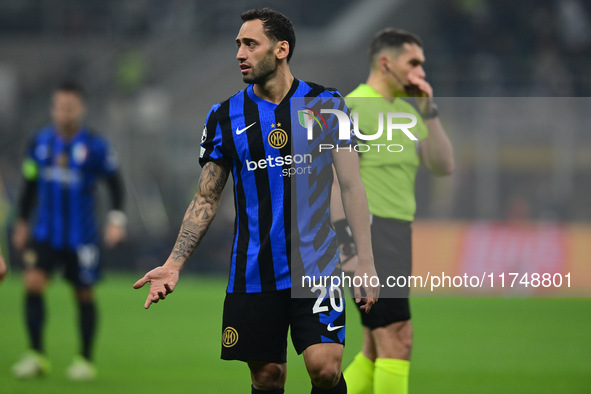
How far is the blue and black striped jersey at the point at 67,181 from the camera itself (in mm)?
7598

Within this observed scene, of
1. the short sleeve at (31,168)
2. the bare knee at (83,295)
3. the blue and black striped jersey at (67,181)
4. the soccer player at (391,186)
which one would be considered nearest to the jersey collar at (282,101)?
the soccer player at (391,186)

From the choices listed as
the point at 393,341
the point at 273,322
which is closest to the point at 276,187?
the point at 273,322

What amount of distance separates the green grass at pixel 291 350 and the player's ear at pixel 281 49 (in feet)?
10.5

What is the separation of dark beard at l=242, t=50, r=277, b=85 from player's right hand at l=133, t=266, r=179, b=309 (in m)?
0.99

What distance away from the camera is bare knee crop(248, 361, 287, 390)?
163 inches

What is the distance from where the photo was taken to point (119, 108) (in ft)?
67.0

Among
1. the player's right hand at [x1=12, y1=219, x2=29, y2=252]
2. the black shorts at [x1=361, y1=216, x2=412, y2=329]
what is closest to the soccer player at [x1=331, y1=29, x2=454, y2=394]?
the black shorts at [x1=361, y1=216, x2=412, y2=329]

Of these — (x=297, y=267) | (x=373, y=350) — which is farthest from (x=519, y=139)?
(x=297, y=267)

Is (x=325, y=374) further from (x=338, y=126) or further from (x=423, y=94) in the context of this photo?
(x=423, y=94)

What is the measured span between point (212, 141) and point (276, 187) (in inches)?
15.6

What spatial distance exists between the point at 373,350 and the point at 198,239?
1553mm

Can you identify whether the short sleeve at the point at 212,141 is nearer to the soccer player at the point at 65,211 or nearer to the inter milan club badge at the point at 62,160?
the soccer player at the point at 65,211

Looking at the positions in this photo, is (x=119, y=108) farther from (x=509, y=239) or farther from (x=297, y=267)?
(x=297, y=267)

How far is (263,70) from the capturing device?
415 cm
